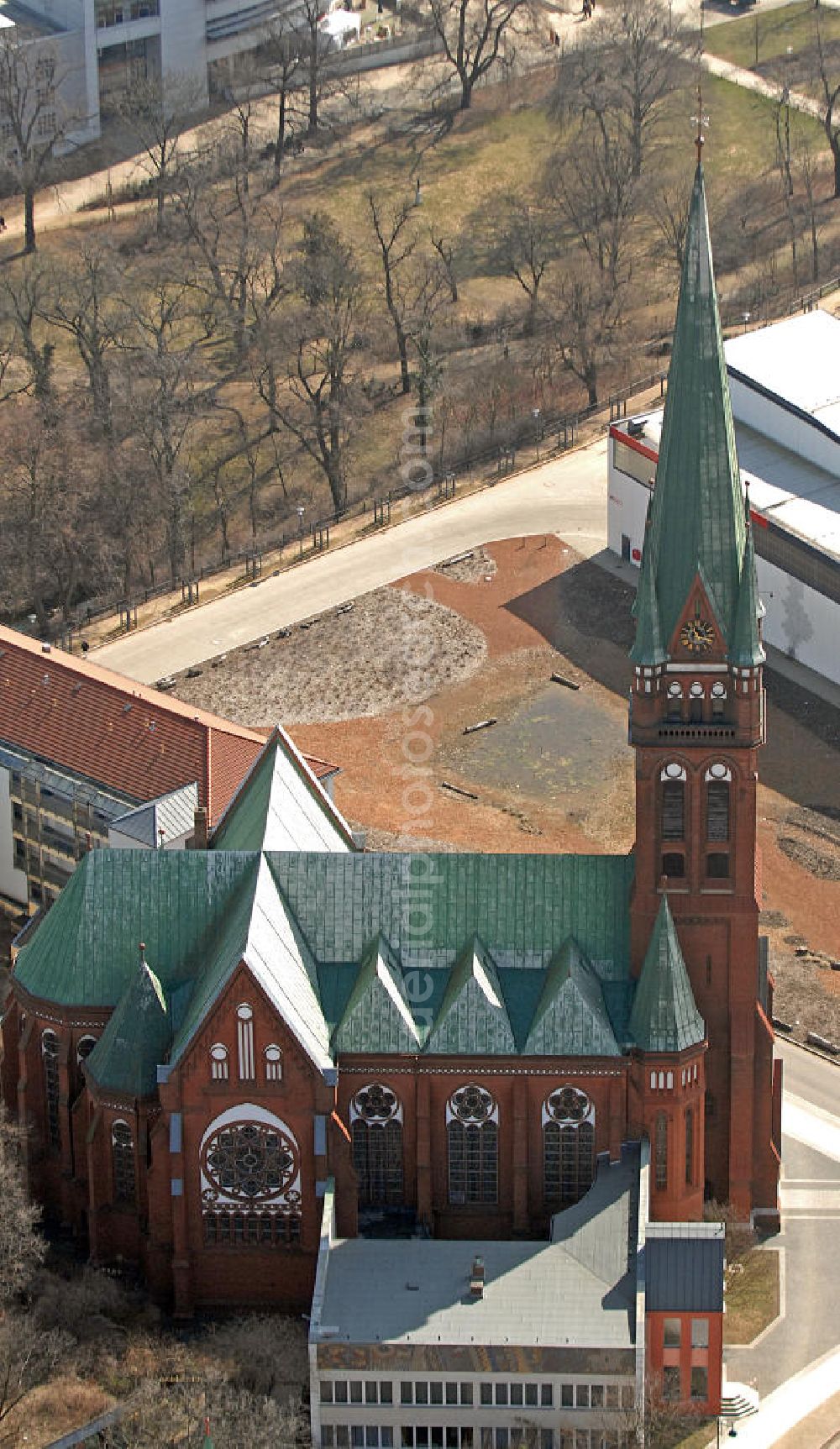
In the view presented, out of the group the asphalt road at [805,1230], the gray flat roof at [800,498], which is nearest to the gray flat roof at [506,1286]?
the asphalt road at [805,1230]

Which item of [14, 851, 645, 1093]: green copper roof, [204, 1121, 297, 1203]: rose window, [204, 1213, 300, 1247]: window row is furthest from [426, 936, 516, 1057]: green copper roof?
[204, 1213, 300, 1247]: window row

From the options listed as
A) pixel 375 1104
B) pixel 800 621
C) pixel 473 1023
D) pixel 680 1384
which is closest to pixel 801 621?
pixel 800 621

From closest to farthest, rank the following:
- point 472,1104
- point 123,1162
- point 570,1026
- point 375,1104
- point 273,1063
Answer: point 273,1063
point 570,1026
point 472,1104
point 375,1104
point 123,1162

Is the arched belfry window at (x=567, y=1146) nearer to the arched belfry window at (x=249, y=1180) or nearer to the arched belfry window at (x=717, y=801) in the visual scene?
the arched belfry window at (x=249, y=1180)

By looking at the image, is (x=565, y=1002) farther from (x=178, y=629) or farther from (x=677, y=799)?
Answer: (x=178, y=629)

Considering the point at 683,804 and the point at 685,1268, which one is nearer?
the point at 685,1268

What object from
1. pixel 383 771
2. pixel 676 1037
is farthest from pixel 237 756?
pixel 676 1037

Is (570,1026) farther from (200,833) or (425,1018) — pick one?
(200,833)
